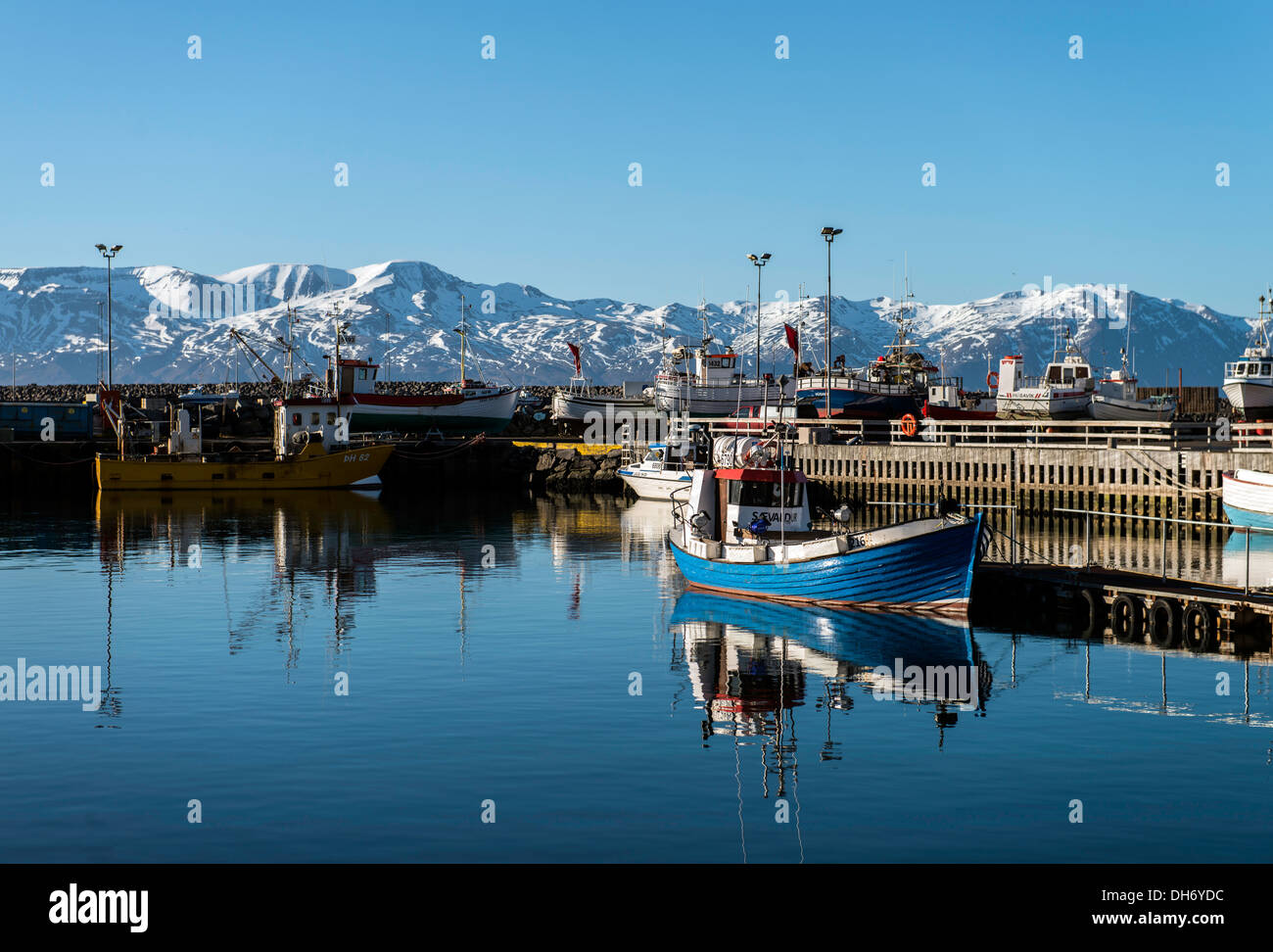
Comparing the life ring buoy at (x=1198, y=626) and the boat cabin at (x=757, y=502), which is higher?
the boat cabin at (x=757, y=502)

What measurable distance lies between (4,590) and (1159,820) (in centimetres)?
3656

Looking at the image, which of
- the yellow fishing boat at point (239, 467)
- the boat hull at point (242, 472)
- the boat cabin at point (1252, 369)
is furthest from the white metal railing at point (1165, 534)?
the boat cabin at point (1252, 369)

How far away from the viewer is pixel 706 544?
38719 mm

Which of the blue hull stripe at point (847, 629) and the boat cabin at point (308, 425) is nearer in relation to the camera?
the blue hull stripe at point (847, 629)

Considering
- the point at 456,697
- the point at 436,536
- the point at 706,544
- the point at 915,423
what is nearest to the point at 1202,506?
the point at 915,423

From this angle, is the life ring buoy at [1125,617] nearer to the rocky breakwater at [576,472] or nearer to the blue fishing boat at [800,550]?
the blue fishing boat at [800,550]

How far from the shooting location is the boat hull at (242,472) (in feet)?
280

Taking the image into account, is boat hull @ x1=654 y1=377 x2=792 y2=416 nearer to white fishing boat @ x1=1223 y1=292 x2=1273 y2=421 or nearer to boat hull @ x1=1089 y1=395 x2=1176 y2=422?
boat hull @ x1=1089 y1=395 x2=1176 y2=422

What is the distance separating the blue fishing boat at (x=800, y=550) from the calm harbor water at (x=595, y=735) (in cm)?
103

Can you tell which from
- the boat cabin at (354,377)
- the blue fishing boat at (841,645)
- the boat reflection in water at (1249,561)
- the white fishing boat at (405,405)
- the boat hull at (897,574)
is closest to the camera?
the blue fishing boat at (841,645)

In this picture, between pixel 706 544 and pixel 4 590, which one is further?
pixel 4 590

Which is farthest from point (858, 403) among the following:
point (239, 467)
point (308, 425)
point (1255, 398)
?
point (239, 467)
